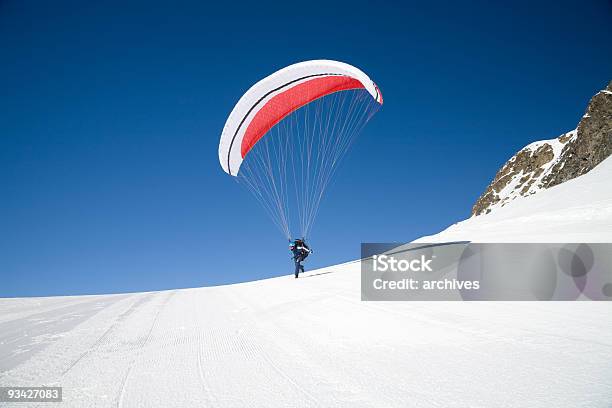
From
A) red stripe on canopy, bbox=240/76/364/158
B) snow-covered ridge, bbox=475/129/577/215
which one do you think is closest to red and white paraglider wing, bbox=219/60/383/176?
red stripe on canopy, bbox=240/76/364/158

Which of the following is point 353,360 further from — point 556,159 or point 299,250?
point 556,159

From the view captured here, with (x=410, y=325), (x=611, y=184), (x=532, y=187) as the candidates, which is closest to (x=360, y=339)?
(x=410, y=325)

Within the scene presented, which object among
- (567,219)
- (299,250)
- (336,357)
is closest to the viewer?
(336,357)

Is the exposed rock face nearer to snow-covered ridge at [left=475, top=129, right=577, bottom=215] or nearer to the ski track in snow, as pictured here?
snow-covered ridge at [left=475, top=129, right=577, bottom=215]

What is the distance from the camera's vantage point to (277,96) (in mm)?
14836

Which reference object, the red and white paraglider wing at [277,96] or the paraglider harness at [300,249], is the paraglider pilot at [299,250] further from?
the red and white paraglider wing at [277,96]

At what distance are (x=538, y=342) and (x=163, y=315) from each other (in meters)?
5.64

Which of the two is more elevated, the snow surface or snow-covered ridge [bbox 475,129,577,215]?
snow-covered ridge [bbox 475,129,577,215]

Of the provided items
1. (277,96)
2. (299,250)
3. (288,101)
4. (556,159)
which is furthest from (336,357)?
(556,159)

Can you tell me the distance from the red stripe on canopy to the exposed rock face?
3614 centimetres

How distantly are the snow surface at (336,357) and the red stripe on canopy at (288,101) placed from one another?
11058mm

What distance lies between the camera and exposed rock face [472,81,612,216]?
41.0 metres

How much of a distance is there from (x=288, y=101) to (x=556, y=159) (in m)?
79.4

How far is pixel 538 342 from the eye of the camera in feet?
10.4
